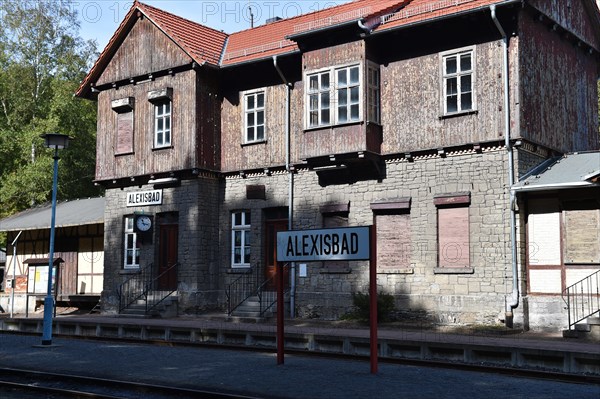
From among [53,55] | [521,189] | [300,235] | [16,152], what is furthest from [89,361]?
[53,55]

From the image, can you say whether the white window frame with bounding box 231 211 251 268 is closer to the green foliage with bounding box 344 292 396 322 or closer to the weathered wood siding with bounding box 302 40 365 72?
the green foliage with bounding box 344 292 396 322

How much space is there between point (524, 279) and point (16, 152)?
27903 millimetres

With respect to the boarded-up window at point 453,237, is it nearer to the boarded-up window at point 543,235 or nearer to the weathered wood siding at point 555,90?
the boarded-up window at point 543,235

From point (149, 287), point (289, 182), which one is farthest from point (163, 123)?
point (149, 287)

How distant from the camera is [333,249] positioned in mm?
11438

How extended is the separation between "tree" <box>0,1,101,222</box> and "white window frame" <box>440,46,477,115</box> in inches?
847

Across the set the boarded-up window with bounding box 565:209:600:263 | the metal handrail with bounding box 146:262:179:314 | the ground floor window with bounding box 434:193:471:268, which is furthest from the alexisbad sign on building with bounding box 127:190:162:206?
the boarded-up window with bounding box 565:209:600:263

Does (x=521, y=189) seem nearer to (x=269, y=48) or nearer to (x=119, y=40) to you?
(x=269, y=48)

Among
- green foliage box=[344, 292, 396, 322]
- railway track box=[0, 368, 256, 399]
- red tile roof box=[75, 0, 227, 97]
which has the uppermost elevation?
red tile roof box=[75, 0, 227, 97]

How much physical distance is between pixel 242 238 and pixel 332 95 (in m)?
5.71

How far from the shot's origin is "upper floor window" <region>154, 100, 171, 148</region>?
78.6 feet

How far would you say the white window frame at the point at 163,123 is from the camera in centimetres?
2375

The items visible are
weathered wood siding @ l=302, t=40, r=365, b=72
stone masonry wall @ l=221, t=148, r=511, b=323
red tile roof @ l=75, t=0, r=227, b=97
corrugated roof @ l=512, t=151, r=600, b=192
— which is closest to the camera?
corrugated roof @ l=512, t=151, r=600, b=192

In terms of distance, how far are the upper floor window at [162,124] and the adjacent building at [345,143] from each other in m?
0.07
